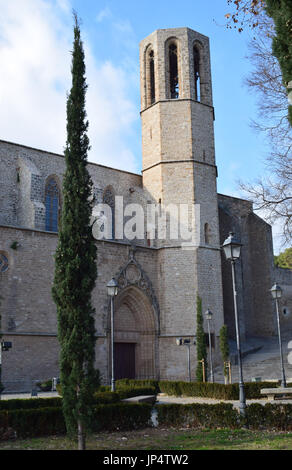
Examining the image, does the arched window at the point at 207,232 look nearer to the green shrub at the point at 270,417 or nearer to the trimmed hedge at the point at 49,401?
the trimmed hedge at the point at 49,401

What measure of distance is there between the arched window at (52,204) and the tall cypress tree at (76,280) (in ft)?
52.6

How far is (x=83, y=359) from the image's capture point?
→ 8.61 metres

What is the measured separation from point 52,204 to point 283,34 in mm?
18153

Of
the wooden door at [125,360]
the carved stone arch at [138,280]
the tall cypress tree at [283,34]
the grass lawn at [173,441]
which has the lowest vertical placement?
the grass lawn at [173,441]

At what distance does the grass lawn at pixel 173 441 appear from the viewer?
8.13 m

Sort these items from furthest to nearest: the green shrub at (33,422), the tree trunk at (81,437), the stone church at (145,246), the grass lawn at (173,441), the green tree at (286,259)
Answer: the stone church at (145,246) < the green tree at (286,259) < the green shrub at (33,422) < the grass lawn at (173,441) < the tree trunk at (81,437)

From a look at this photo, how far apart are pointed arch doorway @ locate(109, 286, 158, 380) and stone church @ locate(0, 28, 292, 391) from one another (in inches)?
2.0

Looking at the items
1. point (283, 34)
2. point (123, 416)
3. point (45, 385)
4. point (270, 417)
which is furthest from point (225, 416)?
point (45, 385)

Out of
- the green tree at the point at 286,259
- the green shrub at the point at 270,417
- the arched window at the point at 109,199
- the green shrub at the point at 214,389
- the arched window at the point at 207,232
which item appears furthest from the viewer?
the arched window at the point at 109,199

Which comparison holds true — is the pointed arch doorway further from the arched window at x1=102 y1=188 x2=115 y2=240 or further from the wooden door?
the arched window at x1=102 y1=188 x2=115 y2=240

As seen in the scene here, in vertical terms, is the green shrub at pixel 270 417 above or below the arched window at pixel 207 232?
below

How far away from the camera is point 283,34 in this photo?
910cm

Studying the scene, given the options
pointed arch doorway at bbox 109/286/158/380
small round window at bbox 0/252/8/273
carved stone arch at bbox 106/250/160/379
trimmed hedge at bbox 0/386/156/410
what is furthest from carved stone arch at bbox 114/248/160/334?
trimmed hedge at bbox 0/386/156/410

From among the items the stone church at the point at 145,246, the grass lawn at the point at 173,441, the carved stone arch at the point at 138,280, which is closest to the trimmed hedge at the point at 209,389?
the stone church at the point at 145,246
